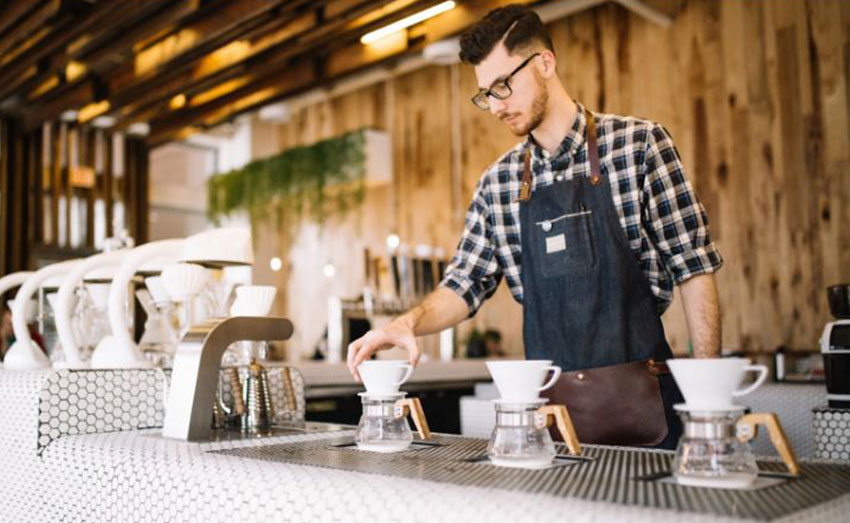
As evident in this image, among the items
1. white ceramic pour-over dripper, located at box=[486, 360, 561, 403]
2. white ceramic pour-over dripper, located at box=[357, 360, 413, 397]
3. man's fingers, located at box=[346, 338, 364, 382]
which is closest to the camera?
white ceramic pour-over dripper, located at box=[486, 360, 561, 403]

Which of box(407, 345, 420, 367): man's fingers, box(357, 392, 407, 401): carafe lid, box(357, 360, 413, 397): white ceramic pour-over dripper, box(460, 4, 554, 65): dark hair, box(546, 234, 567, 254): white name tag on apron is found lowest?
box(357, 392, 407, 401): carafe lid

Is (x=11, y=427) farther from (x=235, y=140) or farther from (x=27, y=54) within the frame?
(x=235, y=140)

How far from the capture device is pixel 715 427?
0.93 meters

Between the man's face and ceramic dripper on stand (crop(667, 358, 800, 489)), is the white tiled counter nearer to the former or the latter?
ceramic dripper on stand (crop(667, 358, 800, 489))

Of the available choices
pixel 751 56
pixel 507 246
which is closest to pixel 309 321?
pixel 751 56

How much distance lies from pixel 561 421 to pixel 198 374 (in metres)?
0.76

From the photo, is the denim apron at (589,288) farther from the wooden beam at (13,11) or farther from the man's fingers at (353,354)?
the wooden beam at (13,11)

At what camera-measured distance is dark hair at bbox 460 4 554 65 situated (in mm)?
1844

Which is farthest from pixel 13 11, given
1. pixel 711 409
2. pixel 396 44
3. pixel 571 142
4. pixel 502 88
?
pixel 711 409

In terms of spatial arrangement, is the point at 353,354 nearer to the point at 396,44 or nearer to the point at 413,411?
the point at 413,411

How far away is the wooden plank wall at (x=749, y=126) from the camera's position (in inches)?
186

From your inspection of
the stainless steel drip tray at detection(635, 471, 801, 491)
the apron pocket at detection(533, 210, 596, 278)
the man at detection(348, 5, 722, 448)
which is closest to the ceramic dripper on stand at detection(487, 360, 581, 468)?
the stainless steel drip tray at detection(635, 471, 801, 491)

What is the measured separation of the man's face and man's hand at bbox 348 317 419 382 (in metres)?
0.55

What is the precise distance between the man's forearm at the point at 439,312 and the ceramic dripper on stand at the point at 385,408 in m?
0.44
